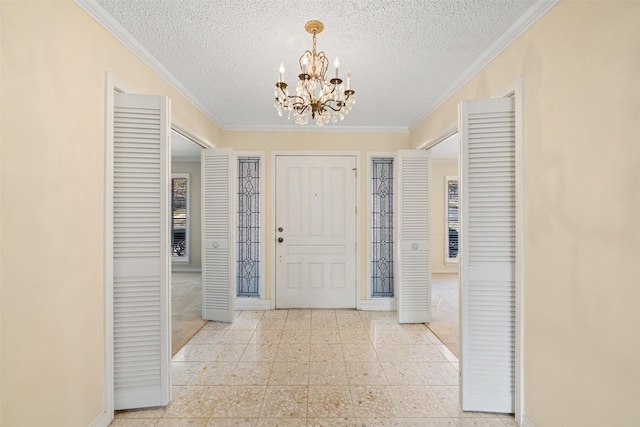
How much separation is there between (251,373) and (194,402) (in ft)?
1.62

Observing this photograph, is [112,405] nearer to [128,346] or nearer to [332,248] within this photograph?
[128,346]

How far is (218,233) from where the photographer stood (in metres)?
3.66

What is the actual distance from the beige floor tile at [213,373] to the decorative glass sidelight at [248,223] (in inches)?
62.2

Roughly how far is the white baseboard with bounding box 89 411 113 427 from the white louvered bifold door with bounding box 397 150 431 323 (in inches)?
117

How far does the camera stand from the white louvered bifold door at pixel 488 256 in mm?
1944

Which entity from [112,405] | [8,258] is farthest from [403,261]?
[8,258]

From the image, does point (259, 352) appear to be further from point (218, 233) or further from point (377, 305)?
point (377, 305)

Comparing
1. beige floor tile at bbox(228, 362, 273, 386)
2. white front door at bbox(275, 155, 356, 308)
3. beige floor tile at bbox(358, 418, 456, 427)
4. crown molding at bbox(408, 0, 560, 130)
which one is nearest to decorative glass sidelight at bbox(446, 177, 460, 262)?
white front door at bbox(275, 155, 356, 308)

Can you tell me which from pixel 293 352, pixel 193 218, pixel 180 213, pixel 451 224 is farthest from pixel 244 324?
Answer: pixel 451 224

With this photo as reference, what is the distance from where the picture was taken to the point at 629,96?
4.06ft

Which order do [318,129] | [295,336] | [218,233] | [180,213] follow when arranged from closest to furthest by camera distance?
[295,336] < [218,233] < [318,129] < [180,213]

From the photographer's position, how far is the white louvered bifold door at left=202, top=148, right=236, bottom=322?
3.63 m

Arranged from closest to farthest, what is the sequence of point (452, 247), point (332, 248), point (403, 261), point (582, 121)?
point (582, 121), point (403, 261), point (332, 248), point (452, 247)

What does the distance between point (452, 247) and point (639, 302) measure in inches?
228
